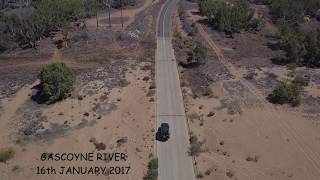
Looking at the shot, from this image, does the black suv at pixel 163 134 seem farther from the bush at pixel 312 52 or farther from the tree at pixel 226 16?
the tree at pixel 226 16

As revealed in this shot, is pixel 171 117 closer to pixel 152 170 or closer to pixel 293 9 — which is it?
pixel 152 170

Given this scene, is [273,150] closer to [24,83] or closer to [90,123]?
[90,123]

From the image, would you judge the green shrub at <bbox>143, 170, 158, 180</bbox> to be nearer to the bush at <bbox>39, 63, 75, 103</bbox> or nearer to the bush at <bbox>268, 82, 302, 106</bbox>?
the bush at <bbox>39, 63, 75, 103</bbox>

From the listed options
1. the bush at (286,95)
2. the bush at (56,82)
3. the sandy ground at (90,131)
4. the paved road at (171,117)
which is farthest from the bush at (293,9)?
the bush at (56,82)

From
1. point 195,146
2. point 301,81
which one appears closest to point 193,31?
point 301,81

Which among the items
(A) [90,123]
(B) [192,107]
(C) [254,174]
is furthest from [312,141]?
(A) [90,123]

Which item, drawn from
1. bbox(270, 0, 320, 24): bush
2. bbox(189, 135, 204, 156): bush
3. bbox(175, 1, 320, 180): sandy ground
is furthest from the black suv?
bbox(270, 0, 320, 24): bush
